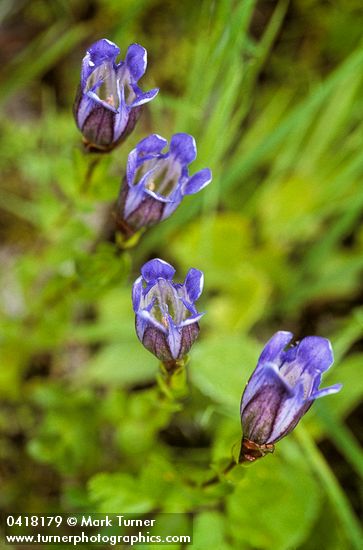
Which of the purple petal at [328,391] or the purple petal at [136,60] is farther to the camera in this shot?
the purple petal at [136,60]

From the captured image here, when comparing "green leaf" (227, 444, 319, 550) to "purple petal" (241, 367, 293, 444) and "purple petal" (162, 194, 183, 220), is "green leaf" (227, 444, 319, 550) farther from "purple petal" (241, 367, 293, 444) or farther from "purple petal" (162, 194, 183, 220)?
"purple petal" (162, 194, 183, 220)

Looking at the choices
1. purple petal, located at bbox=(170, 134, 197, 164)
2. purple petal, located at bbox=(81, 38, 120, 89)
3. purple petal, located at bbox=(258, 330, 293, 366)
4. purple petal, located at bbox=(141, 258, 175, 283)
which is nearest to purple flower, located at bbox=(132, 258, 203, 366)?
purple petal, located at bbox=(141, 258, 175, 283)

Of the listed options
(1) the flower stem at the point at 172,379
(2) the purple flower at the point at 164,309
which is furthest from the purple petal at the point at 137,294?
(1) the flower stem at the point at 172,379

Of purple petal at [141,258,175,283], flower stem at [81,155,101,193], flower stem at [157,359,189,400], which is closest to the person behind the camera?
purple petal at [141,258,175,283]

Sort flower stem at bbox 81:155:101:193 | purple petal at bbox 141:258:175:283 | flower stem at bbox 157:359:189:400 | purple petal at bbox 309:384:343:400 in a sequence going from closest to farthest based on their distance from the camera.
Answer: purple petal at bbox 309:384:343:400
purple petal at bbox 141:258:175:283
flower stem at bbox 157:359:189:400
flower stem at bbox 81:155:101:193

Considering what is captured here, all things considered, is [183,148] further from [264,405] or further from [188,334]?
[264,405]

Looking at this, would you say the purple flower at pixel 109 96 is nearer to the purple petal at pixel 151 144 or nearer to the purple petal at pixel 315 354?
the purple petal at pixel 151 144

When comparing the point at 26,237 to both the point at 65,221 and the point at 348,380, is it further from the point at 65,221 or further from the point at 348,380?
the point at 348,380
